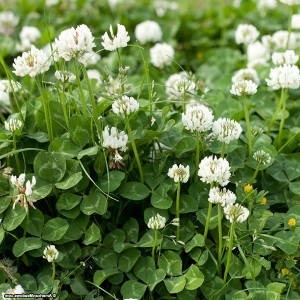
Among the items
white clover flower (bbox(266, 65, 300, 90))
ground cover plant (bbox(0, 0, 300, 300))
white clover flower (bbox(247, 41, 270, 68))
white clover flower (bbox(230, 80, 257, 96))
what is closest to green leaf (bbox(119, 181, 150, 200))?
ground cover plant (bbox(0, 0, 300, 300))

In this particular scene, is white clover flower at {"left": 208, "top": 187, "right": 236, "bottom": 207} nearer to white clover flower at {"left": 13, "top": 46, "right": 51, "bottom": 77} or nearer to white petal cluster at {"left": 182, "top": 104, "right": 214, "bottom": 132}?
white petal cluster at {"left": 182, "top": 104, "right": 214, "bottom": 132}

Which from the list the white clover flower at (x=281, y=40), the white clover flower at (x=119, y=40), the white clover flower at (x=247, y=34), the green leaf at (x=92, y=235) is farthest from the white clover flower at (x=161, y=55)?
the green leaf at (x=92, y=235)

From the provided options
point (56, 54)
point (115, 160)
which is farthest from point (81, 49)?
point (115, 160)

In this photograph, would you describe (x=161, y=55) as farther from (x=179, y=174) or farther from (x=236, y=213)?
(x=236, y=213)

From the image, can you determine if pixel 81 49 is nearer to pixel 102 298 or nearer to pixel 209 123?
pixel 209 123

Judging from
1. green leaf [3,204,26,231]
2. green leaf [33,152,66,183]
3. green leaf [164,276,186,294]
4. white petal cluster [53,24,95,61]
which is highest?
white petal cluster [53,24,95,61]

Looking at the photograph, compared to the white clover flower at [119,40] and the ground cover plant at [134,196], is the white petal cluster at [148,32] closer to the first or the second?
the ground cover plant at [134,196]
